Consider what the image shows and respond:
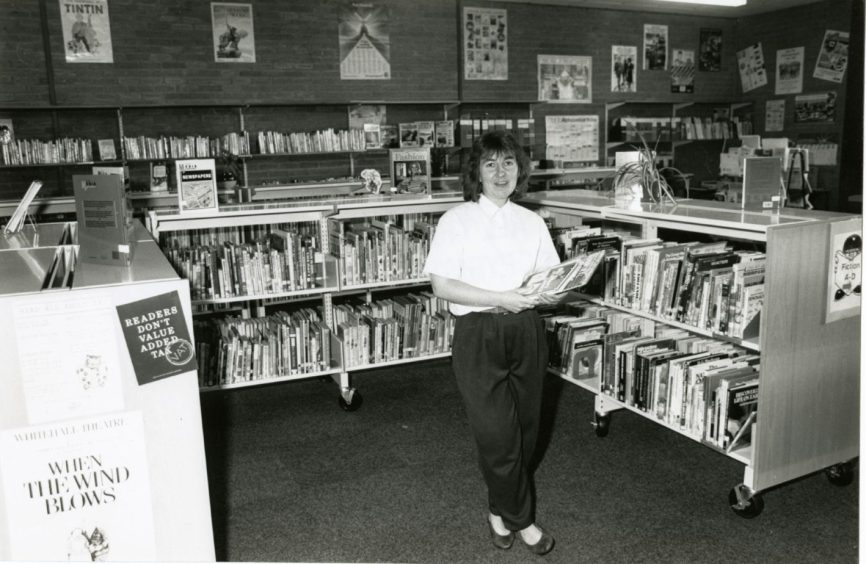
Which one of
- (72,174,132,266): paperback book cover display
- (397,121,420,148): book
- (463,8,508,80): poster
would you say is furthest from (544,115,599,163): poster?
(72,174,132,266): paperback book cover display

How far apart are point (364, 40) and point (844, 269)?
6331 mm

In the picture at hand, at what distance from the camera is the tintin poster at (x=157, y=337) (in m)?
1.92

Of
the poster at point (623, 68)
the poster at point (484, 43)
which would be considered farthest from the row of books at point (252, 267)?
the poster at point (623, 68)

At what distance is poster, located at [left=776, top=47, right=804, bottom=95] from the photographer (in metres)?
9.06

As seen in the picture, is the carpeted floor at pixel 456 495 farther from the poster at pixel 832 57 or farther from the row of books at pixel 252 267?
the poster at pixel 832 57

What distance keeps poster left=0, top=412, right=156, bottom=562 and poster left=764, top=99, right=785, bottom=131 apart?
9.50 m

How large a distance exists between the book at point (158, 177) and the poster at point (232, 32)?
51.1 inches

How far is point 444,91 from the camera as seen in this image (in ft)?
28.3

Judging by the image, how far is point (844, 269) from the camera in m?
2.97

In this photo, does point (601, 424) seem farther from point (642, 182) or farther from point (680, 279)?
point (642, 182)

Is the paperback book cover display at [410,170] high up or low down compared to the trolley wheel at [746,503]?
up

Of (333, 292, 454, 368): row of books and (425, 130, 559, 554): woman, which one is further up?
(425, 130, 559, 554): woman

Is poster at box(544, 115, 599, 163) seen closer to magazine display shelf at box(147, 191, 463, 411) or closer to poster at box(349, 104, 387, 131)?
poster at box(349, 104, 387, 131)

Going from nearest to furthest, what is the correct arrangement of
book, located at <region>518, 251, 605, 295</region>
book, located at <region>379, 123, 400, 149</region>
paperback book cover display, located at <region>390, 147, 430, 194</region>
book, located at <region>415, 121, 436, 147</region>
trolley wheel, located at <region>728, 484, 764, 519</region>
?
book, located at <region>518, 251, 605, 295</region> < trolley wheel, located at <region>728, 484, 764, 519</region> < paperback book cover display, located at <region>390, 147, 430, 194</region> < book, located at <region>379, 123, 400, 149</region> < book, located at <region>415, 121, 436, 147</region>
